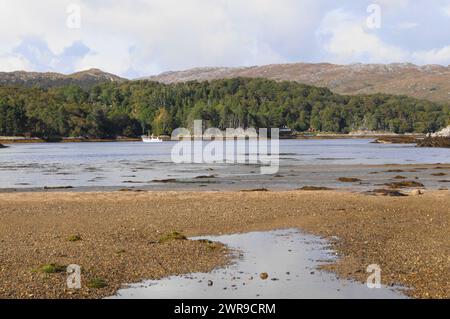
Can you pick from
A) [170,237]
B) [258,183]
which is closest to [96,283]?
[170,237]

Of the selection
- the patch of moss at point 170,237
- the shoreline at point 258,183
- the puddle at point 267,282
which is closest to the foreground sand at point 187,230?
the patch of moss at point 170,237

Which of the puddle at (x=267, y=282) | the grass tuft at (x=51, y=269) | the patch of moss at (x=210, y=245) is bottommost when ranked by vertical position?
the puddle at (x=267, y=282)

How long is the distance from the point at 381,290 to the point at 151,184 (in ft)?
104

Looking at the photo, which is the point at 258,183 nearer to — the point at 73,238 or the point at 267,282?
the point at 73,238

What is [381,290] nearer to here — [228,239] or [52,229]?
[228,239]

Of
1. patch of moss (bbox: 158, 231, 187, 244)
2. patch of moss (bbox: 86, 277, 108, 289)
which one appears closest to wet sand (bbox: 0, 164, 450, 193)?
patch of moss (bbox: 158, 231, 187, 244)

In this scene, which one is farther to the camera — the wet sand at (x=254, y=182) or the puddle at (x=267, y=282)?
the wet sand at (x=254, y=182)

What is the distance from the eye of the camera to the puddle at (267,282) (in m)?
13.0

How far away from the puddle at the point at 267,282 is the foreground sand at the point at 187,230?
0.53 meters

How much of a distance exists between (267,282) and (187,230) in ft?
25.4

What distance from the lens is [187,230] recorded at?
21453 mm

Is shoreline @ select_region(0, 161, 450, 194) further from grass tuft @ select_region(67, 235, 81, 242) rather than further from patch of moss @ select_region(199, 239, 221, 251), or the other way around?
patch of moss @ select_region(199, 239, 221, 251)

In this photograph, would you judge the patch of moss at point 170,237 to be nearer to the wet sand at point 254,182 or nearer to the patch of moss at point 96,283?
the patch of moss at point 96,283

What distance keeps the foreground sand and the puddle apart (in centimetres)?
53
